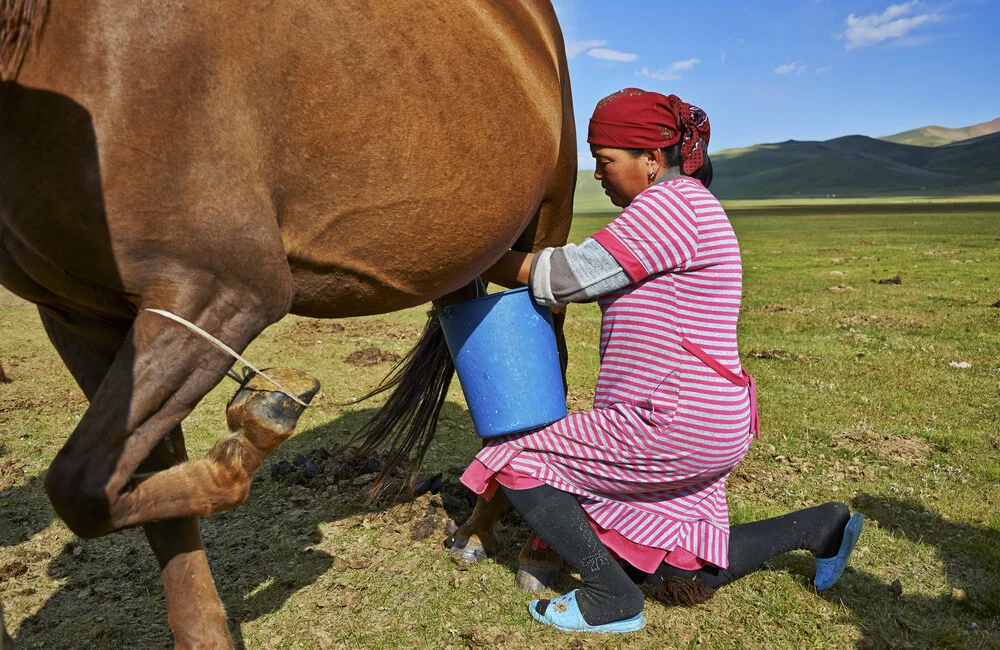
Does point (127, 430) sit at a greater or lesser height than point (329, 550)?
greater

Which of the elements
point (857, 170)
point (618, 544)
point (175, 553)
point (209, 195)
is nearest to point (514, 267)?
point (618, 544)

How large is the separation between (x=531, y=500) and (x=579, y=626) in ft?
1.73

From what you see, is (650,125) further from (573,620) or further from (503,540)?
(503,540)

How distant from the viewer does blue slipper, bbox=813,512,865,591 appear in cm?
302

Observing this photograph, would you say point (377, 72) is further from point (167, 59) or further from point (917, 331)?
point (917, 331)

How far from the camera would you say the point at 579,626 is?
113 inches

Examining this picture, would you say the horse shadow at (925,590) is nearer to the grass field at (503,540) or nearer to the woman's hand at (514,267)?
the grass field at (503,540)

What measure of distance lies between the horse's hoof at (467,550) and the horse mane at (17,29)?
2632 mm

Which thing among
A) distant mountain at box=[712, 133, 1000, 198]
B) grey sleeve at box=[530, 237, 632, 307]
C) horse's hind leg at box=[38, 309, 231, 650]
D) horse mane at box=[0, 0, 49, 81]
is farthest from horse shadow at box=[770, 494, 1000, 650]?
distant mountain at box=[712, 133, 1000, 198]

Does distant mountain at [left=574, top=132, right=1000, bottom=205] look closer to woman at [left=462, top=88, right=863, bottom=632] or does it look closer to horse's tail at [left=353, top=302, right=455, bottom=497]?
horse's tail at [left=353, top=302, right=455, bottom=497]

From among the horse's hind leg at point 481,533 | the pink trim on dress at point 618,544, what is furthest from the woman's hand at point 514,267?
the horse's hind leg at point 481,533

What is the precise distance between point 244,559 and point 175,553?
42.7 inches

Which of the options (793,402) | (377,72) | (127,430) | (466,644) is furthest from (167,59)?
(793,402)

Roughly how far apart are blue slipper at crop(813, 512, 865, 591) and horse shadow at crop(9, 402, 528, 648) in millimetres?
1354
